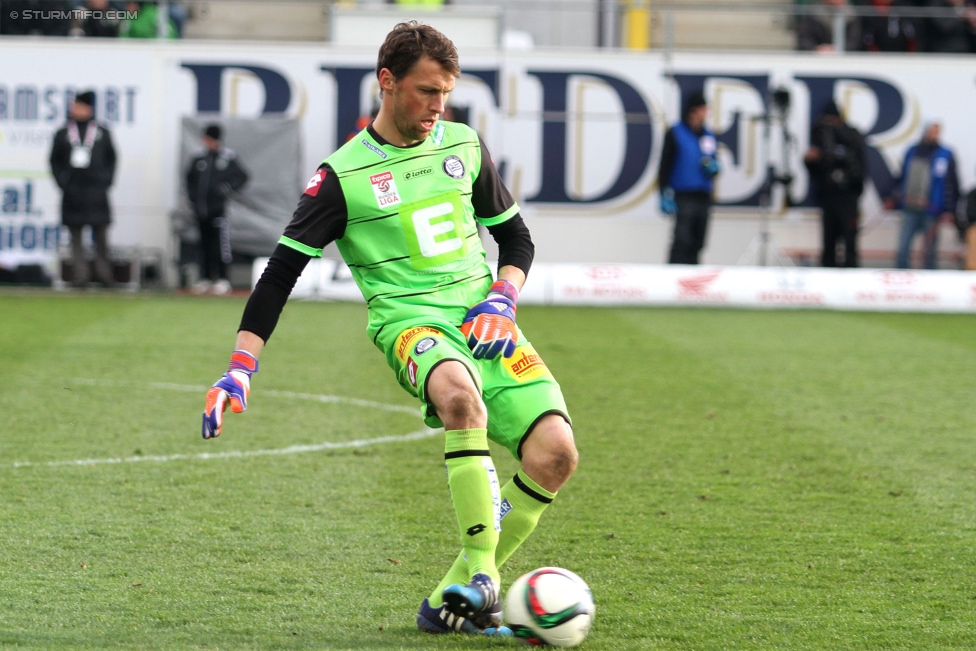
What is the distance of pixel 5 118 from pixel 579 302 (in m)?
8.04

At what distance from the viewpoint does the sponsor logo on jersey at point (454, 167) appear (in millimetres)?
4480

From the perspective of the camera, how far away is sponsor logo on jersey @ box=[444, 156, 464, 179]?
14.7 ft

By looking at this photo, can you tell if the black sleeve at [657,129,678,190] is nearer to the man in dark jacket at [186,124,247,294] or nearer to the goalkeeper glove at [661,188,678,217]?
the goalkeeper glove at [661,188,678,217]

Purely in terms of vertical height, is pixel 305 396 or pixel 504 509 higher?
pixel 504 509

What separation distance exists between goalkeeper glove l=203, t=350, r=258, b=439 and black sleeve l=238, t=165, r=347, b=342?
0.43ft

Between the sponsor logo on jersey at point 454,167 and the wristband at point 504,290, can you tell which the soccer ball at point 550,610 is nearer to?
the wristband at point 504,290

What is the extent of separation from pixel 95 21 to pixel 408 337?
49.8 ft

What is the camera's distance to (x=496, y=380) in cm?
427

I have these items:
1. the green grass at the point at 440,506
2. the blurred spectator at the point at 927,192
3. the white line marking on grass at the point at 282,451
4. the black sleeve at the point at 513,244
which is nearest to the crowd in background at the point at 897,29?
the blurred spectator at the point at 927,192

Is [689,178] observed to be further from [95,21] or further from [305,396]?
[305,396]

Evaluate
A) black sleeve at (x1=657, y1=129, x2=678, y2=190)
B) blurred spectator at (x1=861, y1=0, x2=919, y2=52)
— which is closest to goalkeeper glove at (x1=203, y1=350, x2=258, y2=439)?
black sleeve at (x1=657, y1=129, x2=678, y2=190)

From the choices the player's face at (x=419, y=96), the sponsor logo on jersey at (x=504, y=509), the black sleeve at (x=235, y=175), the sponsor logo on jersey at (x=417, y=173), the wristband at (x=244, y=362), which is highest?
the player's face at (x=419, y=96)

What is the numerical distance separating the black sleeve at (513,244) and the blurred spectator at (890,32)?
1537 cm

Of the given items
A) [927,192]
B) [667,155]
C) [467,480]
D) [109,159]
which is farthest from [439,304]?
[927,192]
